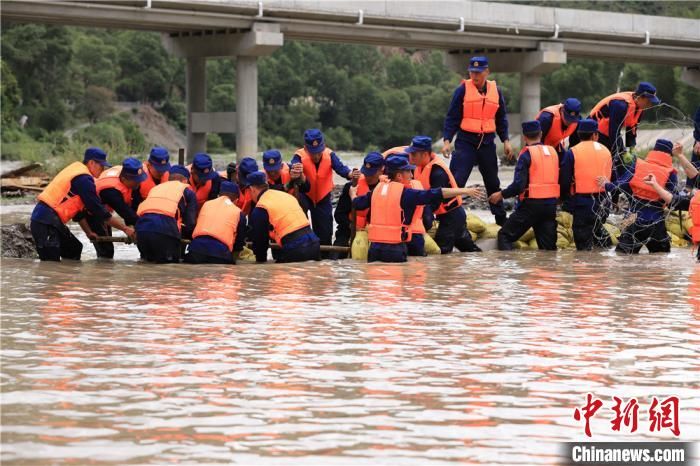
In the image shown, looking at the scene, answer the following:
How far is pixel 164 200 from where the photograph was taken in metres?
14.4

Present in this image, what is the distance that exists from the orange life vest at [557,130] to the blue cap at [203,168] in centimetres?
435

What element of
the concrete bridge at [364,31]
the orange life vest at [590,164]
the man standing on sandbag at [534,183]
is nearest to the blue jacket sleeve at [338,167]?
the man standing on sandbag at [534,183]

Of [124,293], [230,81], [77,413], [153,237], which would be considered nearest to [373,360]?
[77,413]

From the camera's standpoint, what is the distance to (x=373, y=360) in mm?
8781

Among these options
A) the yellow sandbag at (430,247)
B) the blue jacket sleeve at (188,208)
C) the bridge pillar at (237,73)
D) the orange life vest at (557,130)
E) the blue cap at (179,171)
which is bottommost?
the yellow sandbag at (430,247)

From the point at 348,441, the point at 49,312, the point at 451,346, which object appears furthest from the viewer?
the point at 49,312

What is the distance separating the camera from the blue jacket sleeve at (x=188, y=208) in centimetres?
1467

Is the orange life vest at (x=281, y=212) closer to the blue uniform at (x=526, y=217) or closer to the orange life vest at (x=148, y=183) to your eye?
the orange life vest at (x=148, y=183)

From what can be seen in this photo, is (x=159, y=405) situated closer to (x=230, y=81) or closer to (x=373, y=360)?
(x=373, y=360)

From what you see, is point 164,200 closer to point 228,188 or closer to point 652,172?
point 228,188

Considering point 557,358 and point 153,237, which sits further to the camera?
point 153,237

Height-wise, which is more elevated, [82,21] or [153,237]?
[82,21]

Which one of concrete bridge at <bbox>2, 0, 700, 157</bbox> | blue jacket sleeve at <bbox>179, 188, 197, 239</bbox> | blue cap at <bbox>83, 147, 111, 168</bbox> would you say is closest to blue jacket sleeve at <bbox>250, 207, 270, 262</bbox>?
blue jacket sleeve at <bbox>179, 188, 197, 239</bbox>

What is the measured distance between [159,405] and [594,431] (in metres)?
2.37
